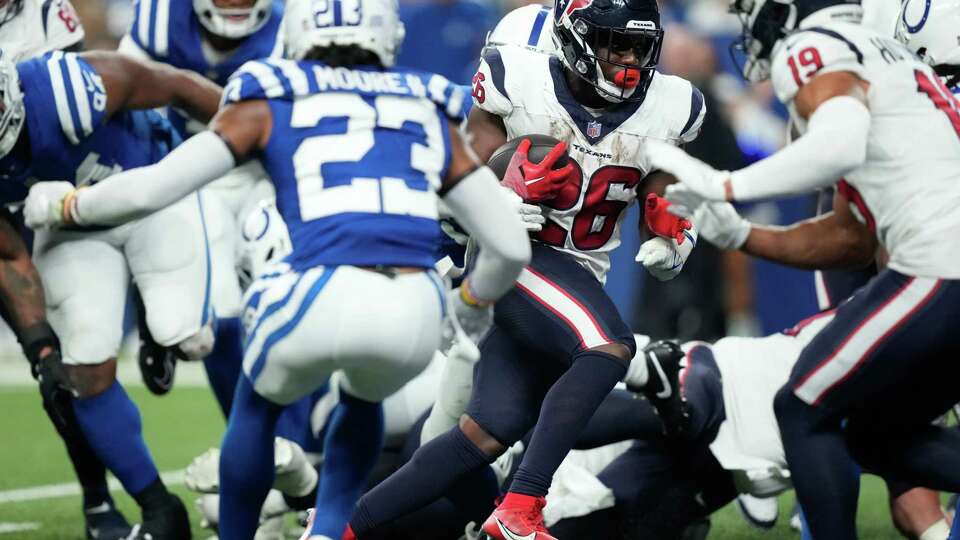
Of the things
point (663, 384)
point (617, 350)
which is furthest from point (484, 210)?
point (663, 384)

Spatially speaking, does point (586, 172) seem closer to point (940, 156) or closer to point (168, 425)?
point (940, 156)

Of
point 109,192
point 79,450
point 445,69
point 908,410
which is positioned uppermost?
point 109,192

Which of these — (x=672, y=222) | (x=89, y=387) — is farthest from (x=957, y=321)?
(x=89, y=387)

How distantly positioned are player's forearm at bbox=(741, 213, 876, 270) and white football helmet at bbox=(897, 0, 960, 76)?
1088 millimetres

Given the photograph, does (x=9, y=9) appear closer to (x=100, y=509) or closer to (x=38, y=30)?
(x=38, y=30)

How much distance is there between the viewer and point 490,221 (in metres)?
3.65

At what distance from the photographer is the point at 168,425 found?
810cm

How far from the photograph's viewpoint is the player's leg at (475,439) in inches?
160

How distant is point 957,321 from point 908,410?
328mm

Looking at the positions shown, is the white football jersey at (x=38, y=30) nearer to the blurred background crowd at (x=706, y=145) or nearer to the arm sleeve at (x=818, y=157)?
the arm sleeve at (x=818, y=157)

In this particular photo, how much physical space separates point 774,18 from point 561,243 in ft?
3.09

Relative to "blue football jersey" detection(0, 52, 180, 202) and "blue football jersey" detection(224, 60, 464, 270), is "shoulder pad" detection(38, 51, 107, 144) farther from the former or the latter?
"blue football jersey" detection(224, 60, 464, 270)

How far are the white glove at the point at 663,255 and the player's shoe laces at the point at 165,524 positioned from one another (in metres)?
1.61

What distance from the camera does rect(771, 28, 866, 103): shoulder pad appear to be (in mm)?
3674
